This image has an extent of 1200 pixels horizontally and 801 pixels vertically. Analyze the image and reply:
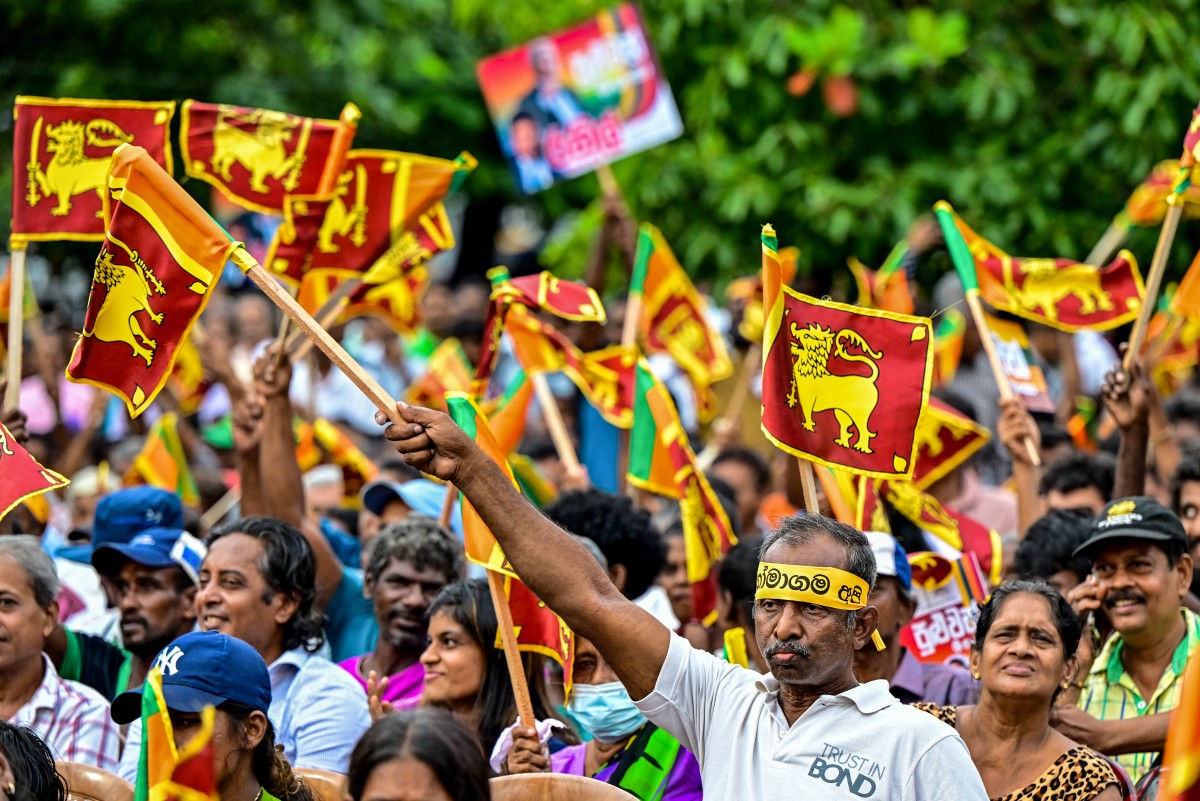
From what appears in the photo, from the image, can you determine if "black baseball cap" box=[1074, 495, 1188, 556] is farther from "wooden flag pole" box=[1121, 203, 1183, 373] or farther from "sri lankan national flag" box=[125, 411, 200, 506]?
"sri lankan national flag" box=[125, 411, 200, 506]

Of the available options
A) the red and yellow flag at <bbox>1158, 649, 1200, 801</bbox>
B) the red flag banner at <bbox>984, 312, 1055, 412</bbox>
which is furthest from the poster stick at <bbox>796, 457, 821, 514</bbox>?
the red flag banner at <bbox>984, 312, 1055, 412</bbox>

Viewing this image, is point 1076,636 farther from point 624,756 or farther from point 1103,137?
point 1103,137

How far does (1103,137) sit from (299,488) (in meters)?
6.56

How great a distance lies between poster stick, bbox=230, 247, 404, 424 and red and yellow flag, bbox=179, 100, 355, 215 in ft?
8.36

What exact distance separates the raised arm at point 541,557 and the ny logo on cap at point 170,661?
0.91 metres

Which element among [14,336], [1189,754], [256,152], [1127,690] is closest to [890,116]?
[256,152]

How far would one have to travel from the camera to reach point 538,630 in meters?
5.50

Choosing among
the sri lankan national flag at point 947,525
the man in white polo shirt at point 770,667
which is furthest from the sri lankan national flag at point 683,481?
the man in white polo shirt at point 770,667

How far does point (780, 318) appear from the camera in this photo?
4.97 metres

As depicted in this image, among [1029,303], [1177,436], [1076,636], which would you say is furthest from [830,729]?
[1177,436]

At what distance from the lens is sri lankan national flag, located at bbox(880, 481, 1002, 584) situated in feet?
21.9

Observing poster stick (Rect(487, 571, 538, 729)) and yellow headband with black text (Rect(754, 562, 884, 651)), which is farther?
poster stick (Rect(487, 571, 538, 729))

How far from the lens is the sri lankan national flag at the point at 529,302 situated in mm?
7184

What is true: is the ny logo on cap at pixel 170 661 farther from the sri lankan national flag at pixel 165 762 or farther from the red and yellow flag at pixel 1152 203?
the red and yellow flag at pixel 1152 203
